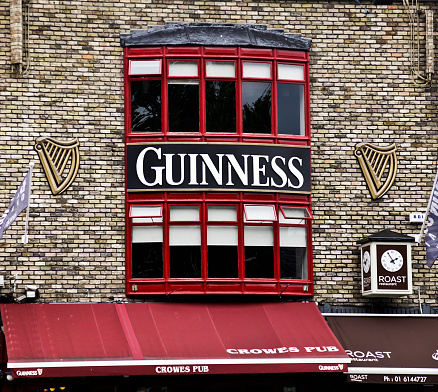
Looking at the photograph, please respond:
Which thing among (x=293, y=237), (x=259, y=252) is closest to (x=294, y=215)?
(x=293, y=237)

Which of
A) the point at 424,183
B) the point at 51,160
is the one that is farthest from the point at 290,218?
the point at 51,160

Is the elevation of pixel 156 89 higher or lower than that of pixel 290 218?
higher

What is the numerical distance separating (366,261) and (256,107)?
3.75 meters

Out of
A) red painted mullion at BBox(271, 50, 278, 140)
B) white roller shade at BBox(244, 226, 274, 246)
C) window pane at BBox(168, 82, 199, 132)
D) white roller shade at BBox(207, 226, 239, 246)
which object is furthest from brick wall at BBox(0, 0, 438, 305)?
white roller shade at BBox(207, 226, 239, 246)

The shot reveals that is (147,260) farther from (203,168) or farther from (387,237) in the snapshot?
(387,237)

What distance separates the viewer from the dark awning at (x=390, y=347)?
60.6 ft

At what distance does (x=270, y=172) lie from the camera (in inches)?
771

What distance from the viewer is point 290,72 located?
20.1 meters

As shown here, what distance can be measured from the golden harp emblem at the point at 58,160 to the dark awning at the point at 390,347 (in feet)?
19.0

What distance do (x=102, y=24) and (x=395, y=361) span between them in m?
8.71

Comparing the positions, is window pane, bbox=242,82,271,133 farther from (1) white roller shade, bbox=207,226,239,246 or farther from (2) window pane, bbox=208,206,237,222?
(1) white roller shade, bbox=207,226,239,246

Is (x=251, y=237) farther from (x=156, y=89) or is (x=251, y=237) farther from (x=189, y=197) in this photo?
(x=156, y=89)

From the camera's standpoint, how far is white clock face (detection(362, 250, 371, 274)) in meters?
19.3

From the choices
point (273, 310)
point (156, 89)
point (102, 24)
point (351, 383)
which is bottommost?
point (351, 383)
